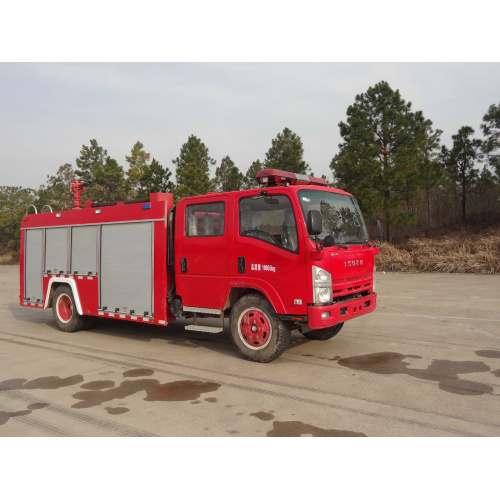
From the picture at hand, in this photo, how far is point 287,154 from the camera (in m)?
30.2

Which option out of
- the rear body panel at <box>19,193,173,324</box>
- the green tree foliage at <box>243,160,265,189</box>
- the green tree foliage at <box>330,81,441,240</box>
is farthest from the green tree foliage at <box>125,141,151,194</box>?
the rear body panel at <box>19,193,173,324</box>

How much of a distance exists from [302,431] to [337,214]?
11.1ft

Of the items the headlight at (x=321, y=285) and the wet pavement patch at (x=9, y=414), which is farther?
the headlight at (x=321, y=285)

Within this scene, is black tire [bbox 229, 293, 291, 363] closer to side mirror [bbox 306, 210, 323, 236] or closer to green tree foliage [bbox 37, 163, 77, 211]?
side mirror [bbox 306, 210, 323, 236]

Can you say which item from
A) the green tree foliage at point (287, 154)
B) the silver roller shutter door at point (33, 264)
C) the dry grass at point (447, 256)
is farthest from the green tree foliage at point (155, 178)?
the silver roller shutter door at point (33, 264)

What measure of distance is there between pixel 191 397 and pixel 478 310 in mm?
7771

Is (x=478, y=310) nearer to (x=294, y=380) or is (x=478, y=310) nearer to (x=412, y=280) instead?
(x=294, y=380)

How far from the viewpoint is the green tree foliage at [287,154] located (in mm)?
30062

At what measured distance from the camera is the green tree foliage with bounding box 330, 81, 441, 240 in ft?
79.2

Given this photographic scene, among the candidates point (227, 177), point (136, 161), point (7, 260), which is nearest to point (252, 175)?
point (227, 177)

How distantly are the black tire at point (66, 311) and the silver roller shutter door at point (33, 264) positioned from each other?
57 cm

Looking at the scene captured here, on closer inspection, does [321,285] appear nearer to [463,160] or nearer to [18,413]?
[18,413]

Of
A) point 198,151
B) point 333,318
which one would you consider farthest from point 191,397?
point 198,151

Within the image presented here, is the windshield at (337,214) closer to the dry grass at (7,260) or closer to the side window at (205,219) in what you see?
the side window at (205,219)
